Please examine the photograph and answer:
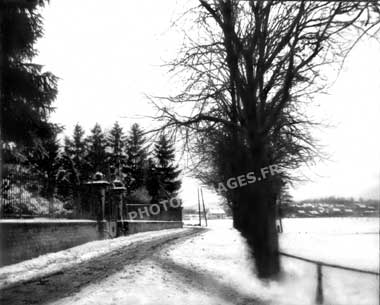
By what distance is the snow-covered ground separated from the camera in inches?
118

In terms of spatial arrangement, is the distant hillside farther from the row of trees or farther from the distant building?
the row of trees

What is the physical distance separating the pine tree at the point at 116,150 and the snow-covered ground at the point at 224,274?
1963cm

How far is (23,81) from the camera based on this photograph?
29.1ft

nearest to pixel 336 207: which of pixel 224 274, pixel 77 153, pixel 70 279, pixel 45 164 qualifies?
pixel 224 274

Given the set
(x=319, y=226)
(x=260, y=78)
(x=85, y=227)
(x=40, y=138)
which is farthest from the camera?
(x=85, y=227)

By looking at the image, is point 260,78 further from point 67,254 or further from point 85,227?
point 85,227

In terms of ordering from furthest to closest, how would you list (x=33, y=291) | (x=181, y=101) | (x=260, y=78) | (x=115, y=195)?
(x=115, y=195) < (x=181, y=101) < (x=260, y=78) < (x=33, y=291)

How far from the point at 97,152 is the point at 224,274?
81.6ft

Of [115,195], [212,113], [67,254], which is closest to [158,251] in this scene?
[67,254]

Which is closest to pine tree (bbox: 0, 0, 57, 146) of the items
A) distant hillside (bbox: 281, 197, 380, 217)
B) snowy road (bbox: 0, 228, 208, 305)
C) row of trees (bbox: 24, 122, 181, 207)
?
snowy road (bbox: 0, 228, 208, 305)

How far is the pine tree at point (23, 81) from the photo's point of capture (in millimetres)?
8406

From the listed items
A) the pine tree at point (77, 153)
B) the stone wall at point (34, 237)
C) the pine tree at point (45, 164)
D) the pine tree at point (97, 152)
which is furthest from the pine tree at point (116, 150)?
the stone wall at point (34, 237)

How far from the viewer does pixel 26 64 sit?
9.45m

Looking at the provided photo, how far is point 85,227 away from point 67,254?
2753 millimetres
